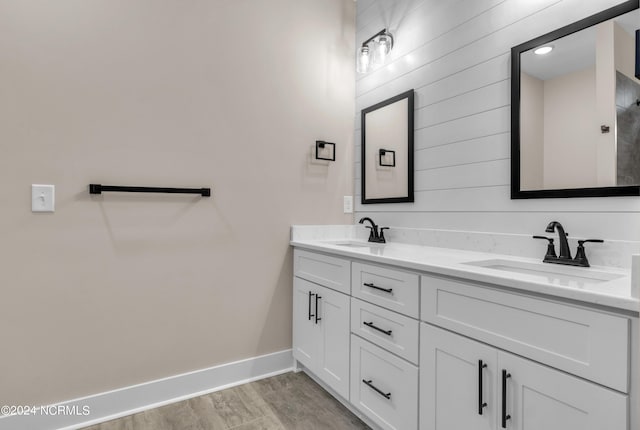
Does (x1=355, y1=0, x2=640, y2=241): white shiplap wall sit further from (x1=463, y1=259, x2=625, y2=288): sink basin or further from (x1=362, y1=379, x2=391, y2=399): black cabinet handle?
(x1=362, y1=379, x2=391, y2=399): black cabinet handle

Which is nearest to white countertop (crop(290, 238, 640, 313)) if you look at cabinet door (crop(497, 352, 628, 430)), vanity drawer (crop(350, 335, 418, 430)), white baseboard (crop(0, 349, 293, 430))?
cabinet door (crop(497, 352, 628, 430))

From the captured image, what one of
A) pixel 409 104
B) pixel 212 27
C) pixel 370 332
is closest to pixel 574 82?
pixel 409 104

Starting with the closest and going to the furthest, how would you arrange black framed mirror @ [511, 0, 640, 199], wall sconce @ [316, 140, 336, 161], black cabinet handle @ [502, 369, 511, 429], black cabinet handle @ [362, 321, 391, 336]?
black cabinet handle @ [502, 369, 511, 429], black framed mirror @ [511, 0, 640, 199], black cabinet handle @ [362, 321, 391, 336], wall sconce @ [316, 140, 336, 161]

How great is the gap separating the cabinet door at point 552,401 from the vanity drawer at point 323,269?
81 cm

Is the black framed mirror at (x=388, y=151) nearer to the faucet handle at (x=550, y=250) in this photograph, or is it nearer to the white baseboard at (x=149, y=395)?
the faucet handle at (x=550, y=250)

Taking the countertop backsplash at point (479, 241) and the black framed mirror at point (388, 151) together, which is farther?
the black framed mirror at point (388, 151)

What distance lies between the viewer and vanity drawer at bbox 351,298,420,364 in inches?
52.2

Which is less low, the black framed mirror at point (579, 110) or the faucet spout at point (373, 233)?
the black framed mirror at point (579, 110)

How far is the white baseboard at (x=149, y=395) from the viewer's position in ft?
5.16

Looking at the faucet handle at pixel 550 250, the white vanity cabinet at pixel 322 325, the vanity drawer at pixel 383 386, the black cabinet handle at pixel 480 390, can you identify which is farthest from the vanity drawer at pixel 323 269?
the faucet handle at pixel 550 250

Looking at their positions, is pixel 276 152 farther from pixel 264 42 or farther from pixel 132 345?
pixel 132 345

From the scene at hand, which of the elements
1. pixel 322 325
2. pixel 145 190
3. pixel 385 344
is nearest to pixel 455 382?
pixel 385 344

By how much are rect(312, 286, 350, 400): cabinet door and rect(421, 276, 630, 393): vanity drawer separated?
0.56m

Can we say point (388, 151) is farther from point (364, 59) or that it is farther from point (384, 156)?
point (364, 59)
